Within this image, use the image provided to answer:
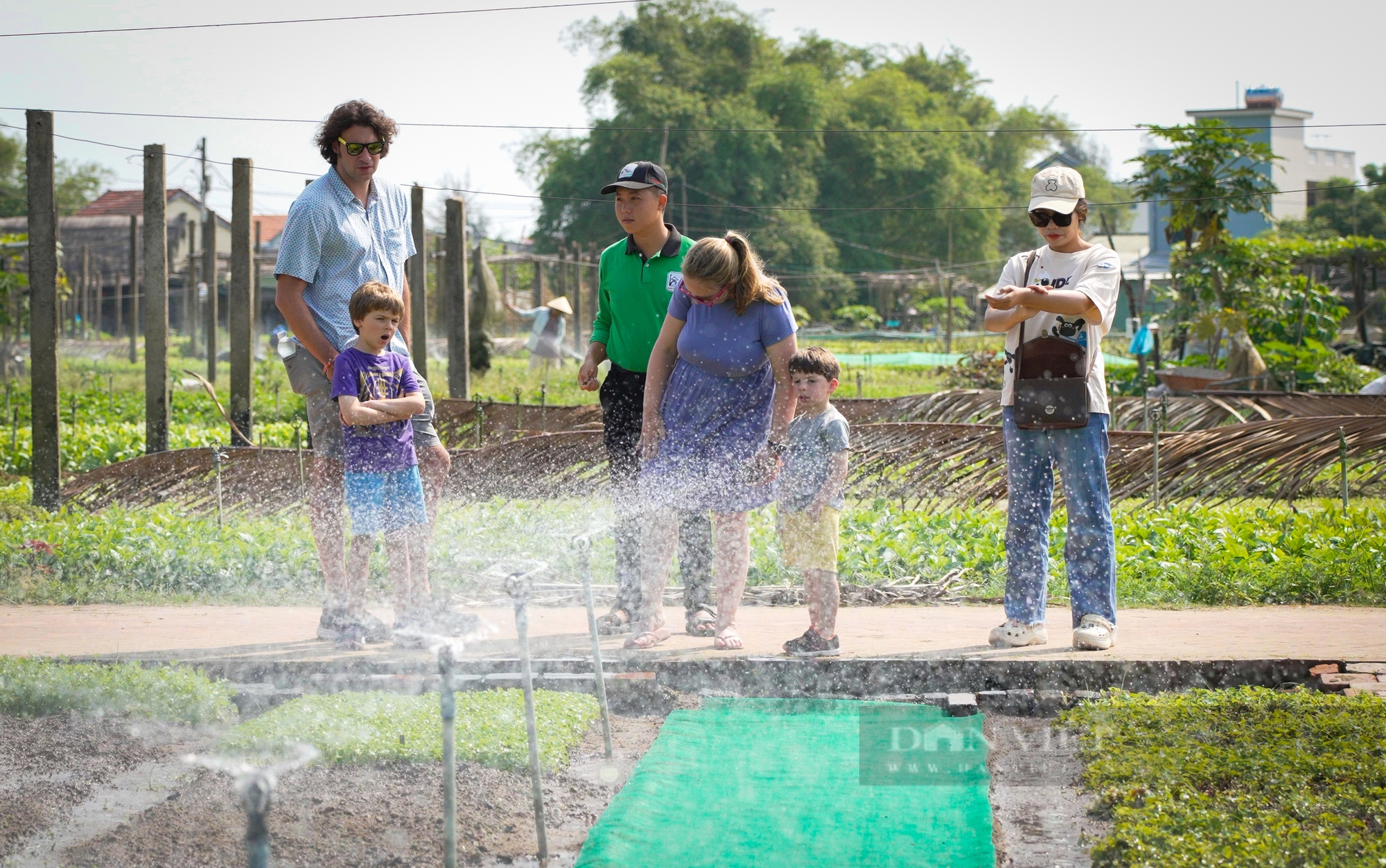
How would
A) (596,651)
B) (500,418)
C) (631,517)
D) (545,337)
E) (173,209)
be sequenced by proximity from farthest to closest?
(173,209), (545,337), (500,418), (631,517), (596,651)

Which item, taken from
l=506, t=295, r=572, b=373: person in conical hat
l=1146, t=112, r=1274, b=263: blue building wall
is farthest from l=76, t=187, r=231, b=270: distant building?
l=1146, t=112, r=1274, b=263: blue building wall

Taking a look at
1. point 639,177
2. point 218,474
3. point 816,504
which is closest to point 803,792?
point 816,504

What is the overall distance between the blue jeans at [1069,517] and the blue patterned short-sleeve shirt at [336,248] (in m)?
2.45

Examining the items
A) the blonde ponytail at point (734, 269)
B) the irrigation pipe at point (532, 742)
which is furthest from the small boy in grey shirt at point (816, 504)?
the irrigation pipe at point (532, 742)

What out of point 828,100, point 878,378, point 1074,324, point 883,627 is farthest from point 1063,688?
point 828,100

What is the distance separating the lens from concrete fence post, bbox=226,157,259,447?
38.2 ft

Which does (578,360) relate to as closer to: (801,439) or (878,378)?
(878,378)

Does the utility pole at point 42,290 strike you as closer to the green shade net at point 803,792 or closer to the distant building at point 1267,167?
the green shade net at point 803,792

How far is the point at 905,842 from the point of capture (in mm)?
3297

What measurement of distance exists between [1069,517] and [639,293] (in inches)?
75.6

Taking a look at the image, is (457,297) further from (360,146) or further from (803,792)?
(803,792)

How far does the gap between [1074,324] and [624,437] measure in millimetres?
1861

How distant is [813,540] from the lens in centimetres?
490

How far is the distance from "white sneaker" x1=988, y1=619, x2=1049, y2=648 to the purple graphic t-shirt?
92.1 inches
